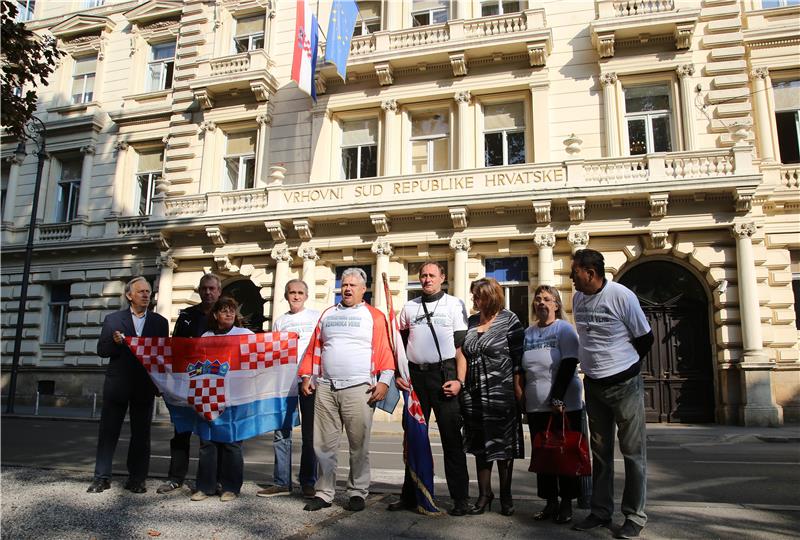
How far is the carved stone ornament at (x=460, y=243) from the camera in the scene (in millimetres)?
15914

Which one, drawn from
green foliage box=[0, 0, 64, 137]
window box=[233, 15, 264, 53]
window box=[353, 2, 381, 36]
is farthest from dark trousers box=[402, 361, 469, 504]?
window box=[233, 15, 264, 53]

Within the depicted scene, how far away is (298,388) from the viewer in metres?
6.09

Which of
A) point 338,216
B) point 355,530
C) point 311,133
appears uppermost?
point 311,133

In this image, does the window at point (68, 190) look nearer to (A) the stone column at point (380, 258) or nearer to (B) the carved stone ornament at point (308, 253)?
(B) the carved stone ornament at point (308, 253)

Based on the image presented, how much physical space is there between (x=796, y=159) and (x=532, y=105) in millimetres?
7219

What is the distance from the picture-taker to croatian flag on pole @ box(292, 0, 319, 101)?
1783 centimetres

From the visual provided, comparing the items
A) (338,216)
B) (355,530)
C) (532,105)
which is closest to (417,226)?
(338,216)

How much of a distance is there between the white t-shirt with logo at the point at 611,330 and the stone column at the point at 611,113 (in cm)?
1258

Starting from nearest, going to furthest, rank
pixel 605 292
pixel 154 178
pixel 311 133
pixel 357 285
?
pixel 605 292, pixel 357 285, pixel 311 133, pixel 154 178

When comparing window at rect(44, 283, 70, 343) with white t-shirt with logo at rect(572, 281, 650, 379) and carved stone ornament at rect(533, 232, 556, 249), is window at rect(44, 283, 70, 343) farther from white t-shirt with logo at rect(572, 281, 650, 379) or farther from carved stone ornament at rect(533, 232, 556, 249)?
white t-shirt with logo at rect(572, 281, 650, 379)

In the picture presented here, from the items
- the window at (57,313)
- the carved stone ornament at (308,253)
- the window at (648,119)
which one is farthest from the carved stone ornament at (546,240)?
the window at (57,313)

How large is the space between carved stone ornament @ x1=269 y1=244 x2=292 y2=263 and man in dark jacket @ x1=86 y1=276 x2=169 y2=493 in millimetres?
11080

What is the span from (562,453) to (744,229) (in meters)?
12.0

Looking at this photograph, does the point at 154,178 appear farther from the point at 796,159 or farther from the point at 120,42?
the point at 796,159
